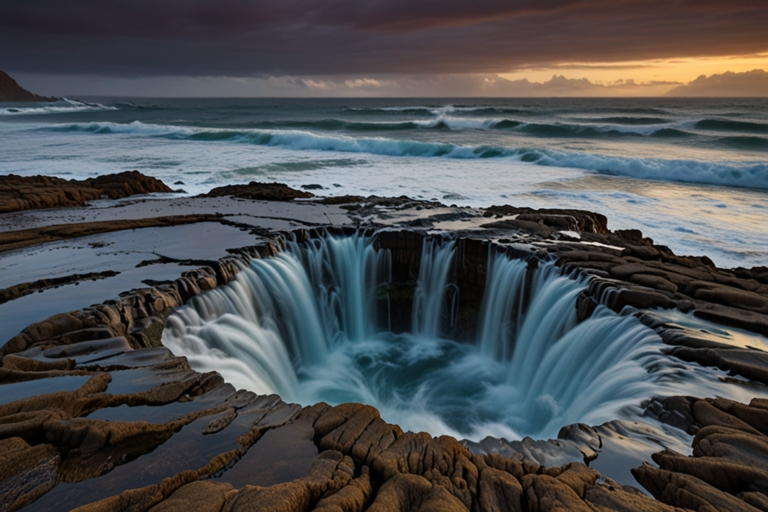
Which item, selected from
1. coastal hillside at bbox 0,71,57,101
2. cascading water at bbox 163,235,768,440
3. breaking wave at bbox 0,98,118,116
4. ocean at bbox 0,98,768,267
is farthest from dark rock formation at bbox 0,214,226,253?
coastal hillside at bbox 0,71,57,101

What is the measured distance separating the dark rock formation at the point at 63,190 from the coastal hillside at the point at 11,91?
14915cm

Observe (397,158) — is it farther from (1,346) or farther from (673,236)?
(1,346)

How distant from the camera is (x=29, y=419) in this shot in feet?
8.77

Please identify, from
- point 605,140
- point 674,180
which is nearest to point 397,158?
point 674,180

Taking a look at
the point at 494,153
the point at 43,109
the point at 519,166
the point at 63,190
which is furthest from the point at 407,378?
the point at 43,109

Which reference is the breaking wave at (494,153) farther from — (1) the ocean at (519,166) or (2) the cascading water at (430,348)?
(2) the cascading water at (430,348)

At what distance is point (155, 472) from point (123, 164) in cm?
1972

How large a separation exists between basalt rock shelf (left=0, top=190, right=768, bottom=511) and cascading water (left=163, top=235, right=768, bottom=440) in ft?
0.09

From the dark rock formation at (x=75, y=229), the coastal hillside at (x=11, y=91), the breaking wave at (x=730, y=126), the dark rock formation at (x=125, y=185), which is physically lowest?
the dark rock formation at (x=75, y=229)

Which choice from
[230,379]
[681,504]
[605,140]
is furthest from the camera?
[605,140]

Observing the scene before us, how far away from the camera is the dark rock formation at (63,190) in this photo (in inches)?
351

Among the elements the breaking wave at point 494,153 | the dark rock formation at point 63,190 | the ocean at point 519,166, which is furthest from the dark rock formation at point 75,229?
the breaking wave at point 494,153

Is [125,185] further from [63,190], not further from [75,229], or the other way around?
[75,229]

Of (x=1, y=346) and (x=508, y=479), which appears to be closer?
(x=508, y=479)
